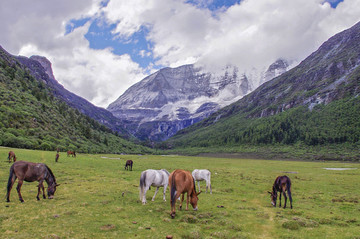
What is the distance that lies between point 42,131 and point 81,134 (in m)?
44.6

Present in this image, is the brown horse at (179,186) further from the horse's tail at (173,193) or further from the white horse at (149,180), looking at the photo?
the white horse at (149,180)

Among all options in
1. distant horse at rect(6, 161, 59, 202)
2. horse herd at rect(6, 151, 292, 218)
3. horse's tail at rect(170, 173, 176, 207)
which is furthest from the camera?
distant horse at rect(6, 161, 59, 202)

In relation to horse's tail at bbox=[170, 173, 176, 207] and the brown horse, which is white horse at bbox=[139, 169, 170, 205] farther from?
horse's tail at bbox=[170, 173, 176, 207]

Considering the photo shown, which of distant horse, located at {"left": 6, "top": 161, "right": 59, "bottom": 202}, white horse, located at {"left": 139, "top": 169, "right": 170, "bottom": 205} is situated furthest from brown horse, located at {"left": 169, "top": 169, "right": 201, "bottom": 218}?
distant horse, located at {"left": 6, "top": 161, "right": 59, "bottom": 202}

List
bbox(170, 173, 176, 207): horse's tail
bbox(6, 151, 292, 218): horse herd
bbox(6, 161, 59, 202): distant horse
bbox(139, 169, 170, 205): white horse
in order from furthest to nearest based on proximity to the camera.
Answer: bbox(139, 169, 170, 205): white horse → bbox(6, 161, 59, 202): distant horse → bbox(6, 151, 292, 218): horse herd → bbox(170, 173, 176, 207): horse's tail

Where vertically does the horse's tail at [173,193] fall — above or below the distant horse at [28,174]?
below

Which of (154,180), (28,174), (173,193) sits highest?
(28,174)

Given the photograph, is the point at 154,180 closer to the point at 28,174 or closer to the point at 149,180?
the point at 149,180

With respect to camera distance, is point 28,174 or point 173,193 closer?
point 173,193

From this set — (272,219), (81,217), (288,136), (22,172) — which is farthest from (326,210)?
(288,136)

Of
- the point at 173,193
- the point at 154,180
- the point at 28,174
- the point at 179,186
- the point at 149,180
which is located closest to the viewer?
the point at 173,193

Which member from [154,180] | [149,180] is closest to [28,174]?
[149,180]

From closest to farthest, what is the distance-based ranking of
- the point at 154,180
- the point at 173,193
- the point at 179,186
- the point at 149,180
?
1. the point at 173,193
2. the point at 179,186
3. the point at 149,180
4. the point at 154,180

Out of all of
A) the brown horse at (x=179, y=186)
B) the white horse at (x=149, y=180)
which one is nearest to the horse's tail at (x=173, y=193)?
the brown horse at (x=179, y=186)
